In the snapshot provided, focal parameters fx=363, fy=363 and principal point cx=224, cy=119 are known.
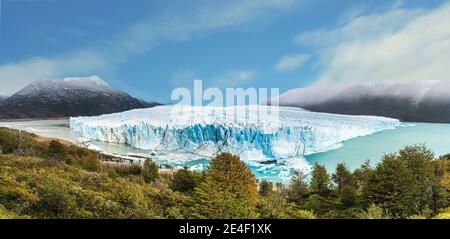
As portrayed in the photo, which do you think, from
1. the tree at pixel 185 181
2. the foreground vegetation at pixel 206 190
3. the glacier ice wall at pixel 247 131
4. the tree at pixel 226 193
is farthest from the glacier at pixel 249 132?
the tree at pixel 226 193

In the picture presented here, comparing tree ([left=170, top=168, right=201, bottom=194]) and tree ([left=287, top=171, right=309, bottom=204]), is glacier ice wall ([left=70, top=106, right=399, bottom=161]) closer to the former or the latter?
tree ([left=170, top=168, right=201, bottom=194])

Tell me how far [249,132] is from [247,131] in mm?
60

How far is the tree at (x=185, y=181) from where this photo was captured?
859 centimetres

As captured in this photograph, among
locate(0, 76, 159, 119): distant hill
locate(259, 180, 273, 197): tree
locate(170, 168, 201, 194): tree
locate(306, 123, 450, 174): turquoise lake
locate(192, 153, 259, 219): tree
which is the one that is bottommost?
locate(259, 180, 273, 197): tree

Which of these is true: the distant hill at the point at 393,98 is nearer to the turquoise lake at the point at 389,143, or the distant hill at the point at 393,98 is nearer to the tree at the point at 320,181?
the turquoise lake at the point at 389,143

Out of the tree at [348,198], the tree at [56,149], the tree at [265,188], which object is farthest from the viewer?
the tree at [56,149]

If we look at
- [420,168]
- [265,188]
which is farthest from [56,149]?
[420,168]

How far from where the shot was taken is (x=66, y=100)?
290 inches

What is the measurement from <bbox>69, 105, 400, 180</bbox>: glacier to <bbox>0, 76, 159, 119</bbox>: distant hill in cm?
96

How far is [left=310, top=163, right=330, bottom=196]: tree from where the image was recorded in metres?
11.2

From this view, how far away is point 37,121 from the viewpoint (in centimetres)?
825

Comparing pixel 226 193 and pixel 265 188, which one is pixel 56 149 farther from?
pixel 226 193

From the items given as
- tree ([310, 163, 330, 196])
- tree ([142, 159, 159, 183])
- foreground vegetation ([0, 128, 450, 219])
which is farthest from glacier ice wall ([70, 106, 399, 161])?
tree ([310, 163, 330, 196])

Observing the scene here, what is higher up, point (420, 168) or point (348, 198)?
point (420, 168)
